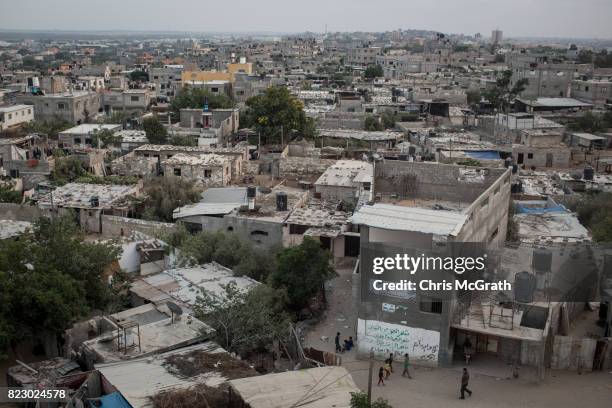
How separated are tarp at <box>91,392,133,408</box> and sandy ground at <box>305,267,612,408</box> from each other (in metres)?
4.43

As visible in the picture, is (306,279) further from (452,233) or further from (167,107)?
(167,107)

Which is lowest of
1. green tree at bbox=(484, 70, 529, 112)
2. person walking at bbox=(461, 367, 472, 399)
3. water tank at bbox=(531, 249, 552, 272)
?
person walking at bbox=(461, 367, 472, 399)

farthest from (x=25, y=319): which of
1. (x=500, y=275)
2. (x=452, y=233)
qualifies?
(x=500, y=275)

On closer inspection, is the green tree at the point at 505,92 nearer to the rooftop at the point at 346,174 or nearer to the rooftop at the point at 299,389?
the rooftop at the point at 346,174

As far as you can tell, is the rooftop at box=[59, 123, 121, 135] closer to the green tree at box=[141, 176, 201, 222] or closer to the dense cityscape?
the dense cityscape

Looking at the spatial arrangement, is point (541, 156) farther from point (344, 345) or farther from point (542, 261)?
point (344, 345)

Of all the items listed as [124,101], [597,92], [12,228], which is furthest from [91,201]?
[597,92]

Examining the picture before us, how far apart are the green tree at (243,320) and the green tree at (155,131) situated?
19193 millimetres

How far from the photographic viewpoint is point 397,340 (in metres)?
13.6

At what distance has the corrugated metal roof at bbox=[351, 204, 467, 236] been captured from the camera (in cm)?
1304

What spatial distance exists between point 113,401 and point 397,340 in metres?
5.64

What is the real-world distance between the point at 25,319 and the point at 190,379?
3.96m

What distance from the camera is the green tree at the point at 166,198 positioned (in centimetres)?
2188

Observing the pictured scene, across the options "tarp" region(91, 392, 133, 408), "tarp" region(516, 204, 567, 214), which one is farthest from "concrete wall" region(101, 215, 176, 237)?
"tarp" region(516, 204, 567, 214)
